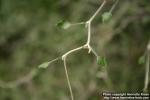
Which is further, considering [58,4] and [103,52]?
[58,4]

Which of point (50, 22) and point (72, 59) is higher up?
point (50, 22)

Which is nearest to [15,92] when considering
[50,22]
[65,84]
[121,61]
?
[65,84]

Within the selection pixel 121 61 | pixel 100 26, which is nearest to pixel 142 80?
pixel 121 61

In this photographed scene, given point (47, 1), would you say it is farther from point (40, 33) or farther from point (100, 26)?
point (100, 26)

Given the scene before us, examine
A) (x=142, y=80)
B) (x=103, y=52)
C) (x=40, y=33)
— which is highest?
(x=40, y=33)

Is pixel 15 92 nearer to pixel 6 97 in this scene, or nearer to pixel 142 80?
pixel 6 97

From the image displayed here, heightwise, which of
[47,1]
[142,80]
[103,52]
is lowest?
[142,80]
